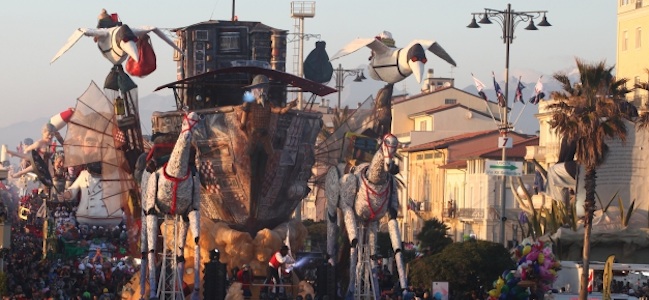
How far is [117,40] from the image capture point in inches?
1817

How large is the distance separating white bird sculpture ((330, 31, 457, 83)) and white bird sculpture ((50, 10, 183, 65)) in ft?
16.2

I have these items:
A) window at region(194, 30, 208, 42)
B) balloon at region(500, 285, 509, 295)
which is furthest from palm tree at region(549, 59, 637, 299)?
window at region(194, 30, 208, 42)

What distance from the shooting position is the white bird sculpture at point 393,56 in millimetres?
45500

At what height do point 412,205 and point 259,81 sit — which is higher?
point 259,81

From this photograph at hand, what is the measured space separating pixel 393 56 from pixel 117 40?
22.1 ft

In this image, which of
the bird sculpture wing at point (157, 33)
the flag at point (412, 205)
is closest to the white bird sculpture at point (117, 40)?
the bird sculpture wing at point (157, 33)

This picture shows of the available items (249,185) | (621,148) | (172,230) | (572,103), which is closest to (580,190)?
(621,148)

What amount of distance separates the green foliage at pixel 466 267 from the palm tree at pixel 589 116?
3549 mm

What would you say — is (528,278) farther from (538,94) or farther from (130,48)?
(538,94)

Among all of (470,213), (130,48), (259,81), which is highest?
(130,48)

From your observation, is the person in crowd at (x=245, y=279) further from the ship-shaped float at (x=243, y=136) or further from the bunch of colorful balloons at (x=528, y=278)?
the bunch of colorful balloons at (x=528, y=278)

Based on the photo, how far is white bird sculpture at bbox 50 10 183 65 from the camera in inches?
1807

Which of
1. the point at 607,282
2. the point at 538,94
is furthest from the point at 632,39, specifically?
the point at 607,282

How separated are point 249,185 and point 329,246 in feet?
13.8
